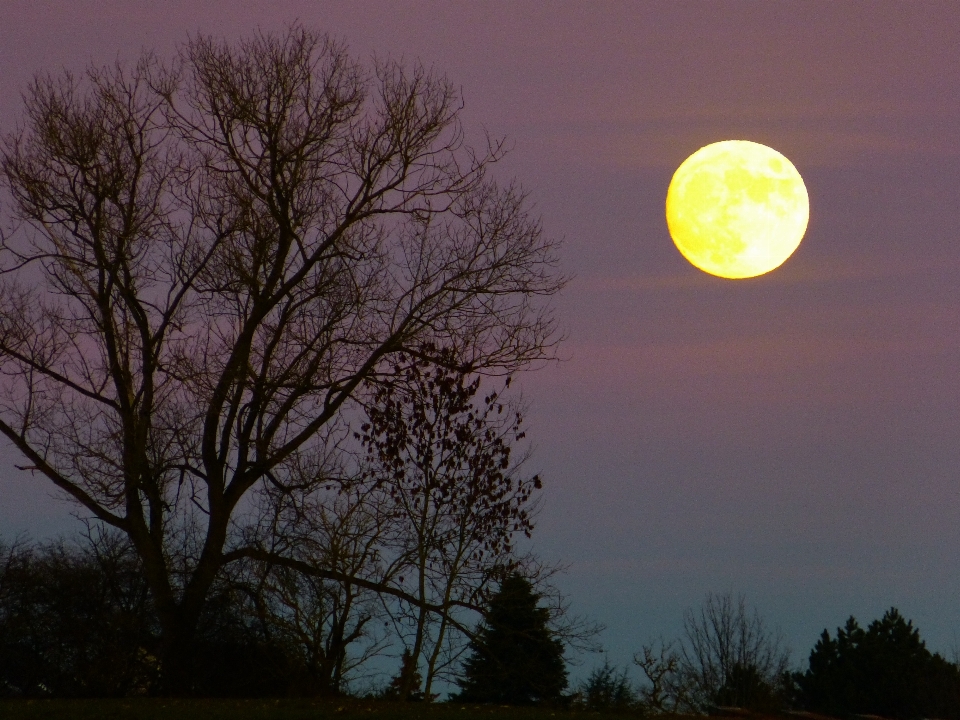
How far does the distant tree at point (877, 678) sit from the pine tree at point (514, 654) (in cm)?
1528

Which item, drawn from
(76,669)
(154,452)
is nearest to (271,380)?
(154,452)

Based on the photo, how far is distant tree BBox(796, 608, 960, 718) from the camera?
38.2 metres

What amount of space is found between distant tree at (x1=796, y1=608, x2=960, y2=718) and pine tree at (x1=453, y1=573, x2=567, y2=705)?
15.3 metres

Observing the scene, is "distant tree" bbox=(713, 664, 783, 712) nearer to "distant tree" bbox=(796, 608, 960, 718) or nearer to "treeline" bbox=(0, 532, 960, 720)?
"distant tree" bbox=(796, 608, 960, 718)

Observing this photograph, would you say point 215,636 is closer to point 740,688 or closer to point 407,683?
point 407,683

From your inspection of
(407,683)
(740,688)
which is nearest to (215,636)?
(407,683)

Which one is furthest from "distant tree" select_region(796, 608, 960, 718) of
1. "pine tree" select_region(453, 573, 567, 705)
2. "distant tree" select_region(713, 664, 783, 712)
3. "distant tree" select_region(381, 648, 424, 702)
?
"distant tree" select_region(381, 648, 424, 702)

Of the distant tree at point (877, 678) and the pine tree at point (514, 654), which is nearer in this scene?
the pine tree at point (514, 654)

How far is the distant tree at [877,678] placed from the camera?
3822cm

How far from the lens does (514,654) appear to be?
26312 millimetres

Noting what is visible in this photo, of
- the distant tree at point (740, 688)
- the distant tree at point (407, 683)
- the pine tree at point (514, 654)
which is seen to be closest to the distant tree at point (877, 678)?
the distant tree at point (740, 688)

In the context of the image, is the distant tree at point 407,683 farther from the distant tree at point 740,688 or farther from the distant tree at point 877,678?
the distant tree at point 877,678

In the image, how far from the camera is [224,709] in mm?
13445

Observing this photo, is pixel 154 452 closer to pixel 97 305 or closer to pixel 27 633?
pixel 97 305
